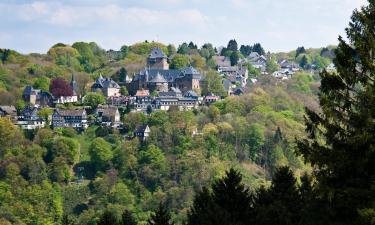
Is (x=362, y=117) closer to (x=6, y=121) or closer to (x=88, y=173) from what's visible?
(x=88, y=173)

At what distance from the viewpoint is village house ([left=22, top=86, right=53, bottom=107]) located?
94312mm

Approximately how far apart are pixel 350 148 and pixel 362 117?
0.63 metres

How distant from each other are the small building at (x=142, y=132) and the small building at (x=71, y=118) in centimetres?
559

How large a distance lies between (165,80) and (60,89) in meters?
13.0

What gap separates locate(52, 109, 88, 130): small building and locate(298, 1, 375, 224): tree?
235ft

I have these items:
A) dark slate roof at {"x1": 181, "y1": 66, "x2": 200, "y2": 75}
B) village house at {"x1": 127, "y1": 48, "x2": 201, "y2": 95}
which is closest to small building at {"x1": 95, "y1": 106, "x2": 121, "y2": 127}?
village house at {"x1": 127, "y1": 48, "x2": 201, "y2": 95}

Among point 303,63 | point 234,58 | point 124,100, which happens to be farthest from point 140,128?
point 303,63

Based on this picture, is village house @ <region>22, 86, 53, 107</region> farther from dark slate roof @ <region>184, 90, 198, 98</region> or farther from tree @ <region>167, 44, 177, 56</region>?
tree @ <region>167, 44, 177, 56</region>

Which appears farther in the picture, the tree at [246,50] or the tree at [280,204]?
the tree at [246,50]

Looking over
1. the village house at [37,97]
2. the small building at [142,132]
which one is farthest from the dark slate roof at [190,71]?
the small building at [142,132]

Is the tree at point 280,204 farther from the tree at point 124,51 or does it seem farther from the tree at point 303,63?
the tree at point 303,63

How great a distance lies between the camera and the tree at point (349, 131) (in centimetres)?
1241

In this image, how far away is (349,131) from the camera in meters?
12.7

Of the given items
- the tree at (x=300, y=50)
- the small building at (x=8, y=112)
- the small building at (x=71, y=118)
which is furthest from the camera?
the tree at (x=300, y=50)
